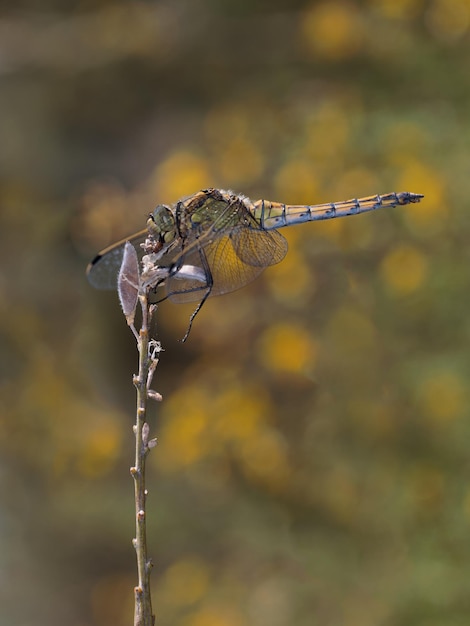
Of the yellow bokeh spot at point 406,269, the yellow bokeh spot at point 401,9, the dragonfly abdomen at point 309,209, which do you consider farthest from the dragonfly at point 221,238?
the yellow bokeh spot at point 401,9

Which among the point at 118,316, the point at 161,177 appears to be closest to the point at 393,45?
the point at 161,177

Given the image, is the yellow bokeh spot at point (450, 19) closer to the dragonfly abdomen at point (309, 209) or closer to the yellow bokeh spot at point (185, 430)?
the dragonfly abdomen at point (309, 209)

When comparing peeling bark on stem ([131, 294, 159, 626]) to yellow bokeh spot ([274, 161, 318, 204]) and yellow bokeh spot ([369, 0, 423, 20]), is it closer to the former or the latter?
yellow bokeh spot ([274, 161, 318, 204])

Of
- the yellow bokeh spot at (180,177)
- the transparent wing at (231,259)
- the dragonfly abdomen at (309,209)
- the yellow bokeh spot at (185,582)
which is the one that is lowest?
the yellow bokeh spot at (185,582)

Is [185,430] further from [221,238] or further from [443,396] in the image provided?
[221,238]

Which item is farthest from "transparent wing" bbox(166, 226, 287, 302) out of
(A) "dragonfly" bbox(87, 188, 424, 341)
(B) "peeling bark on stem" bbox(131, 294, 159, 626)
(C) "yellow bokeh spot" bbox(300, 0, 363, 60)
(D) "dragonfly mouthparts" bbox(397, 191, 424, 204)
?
(C) "yellow bokeh spot" bbox(300, 0, 363, 60)
